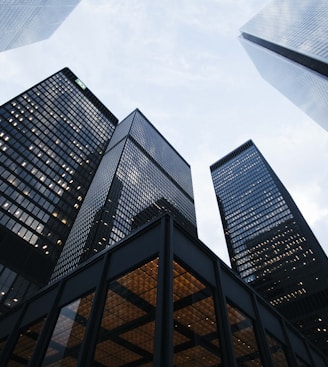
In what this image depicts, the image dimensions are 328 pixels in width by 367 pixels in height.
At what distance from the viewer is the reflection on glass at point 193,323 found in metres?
11.8

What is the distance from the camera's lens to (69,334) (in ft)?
47.6

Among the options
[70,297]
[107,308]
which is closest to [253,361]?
[107,308]

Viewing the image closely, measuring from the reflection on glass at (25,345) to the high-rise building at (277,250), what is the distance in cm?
11994

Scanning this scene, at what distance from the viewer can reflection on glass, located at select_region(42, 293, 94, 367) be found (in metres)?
13.4

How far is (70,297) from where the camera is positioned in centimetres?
1606

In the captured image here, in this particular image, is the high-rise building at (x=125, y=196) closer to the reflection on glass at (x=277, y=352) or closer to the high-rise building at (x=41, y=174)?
the high-rise building at (x=41, y=174)

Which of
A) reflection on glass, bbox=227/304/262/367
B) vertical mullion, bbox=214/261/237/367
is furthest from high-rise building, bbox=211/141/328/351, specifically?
vertical mullion, bbox=214/261/237/367

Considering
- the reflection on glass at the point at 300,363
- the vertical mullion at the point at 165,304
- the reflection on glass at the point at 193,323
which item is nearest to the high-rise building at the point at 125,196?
the reflection on glass at the point at 300,363

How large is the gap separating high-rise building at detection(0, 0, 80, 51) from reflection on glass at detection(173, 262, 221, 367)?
79.2 metres

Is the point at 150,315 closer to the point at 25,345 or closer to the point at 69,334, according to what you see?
the point at 69,334

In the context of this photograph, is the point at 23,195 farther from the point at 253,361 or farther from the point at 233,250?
the point at 233,250

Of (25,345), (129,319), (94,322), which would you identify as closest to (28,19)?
(25,345)

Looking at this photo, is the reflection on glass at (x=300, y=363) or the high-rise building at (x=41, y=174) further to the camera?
the high-rise building at (x=41, y=174)

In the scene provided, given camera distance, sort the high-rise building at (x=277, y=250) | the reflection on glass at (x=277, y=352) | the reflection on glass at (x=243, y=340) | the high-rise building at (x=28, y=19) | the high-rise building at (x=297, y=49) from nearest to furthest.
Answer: the reflection on glass at (x=243, y=340), the reflection on glass at (x=277, y=352), the high-rise building at (x=28, y=19), the high-rise building at (x=297, y=49), the high-rise building at (x=277, y=250)
